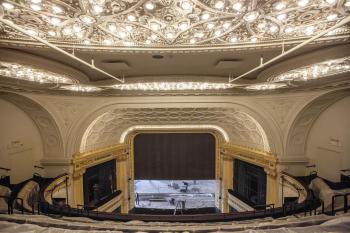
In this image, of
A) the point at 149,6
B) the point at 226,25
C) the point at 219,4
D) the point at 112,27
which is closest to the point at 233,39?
the point at 226,25

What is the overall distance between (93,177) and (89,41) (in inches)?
367

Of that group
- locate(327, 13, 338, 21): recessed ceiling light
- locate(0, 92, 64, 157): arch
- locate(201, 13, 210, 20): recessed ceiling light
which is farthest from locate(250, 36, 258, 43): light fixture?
locate(0, 92, 64, 157): arch

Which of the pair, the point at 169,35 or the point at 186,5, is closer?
the point at 186,5

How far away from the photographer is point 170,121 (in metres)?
12.3

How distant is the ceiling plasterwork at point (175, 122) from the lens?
10.0m

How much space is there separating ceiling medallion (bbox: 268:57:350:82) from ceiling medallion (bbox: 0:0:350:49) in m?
1.46

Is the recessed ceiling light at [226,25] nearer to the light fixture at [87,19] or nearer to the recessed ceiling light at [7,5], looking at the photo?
the light fixture at [87,19]

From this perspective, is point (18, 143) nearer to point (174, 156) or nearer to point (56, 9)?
point (56, 9)

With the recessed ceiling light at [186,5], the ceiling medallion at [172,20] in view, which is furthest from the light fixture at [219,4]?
the recessed ceiling light at [186,5]

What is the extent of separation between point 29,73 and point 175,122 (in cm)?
801

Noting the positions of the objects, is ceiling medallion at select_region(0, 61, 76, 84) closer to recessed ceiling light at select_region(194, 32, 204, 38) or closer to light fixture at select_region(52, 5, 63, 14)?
light fixture at select_region(52, 5, 63, 14)

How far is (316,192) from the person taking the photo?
27.0 feet

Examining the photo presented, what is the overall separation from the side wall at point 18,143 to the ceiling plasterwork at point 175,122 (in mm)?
2112

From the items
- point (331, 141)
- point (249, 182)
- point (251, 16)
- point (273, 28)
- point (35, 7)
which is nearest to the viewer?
point (35, 7)
